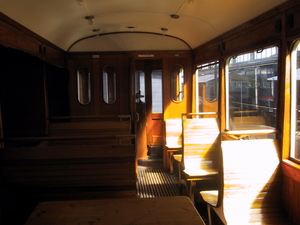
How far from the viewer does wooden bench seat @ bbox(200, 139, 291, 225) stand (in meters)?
2.68

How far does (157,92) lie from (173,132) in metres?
1.83

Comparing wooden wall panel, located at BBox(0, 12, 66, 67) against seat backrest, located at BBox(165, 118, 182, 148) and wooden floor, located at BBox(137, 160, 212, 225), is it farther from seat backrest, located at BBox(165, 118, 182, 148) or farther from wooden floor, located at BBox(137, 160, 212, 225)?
wooden floor, located at BBox(137, 160, 212, 225)

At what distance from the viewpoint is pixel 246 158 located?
2764 millimetres

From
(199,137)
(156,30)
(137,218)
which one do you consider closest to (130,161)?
(137,218)

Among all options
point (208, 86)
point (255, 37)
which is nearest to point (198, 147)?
point (255, 37)

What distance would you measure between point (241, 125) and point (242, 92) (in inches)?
20.5

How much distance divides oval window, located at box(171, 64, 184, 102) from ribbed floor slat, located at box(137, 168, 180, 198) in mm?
1683

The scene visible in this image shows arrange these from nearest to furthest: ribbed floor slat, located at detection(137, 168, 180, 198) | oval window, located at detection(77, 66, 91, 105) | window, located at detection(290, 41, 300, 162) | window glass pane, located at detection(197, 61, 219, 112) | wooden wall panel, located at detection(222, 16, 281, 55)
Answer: window, located at detection(290, 41, 300, 162) → wooden wall panel, located at detection(222, 16, 281, 55) → ribbed floor slat, located at detection(137, 168, 180, 198) → window glass pane, located at detection(197, 61, 219, 112) → oval window, located at detection(77, 66, 91, 105)

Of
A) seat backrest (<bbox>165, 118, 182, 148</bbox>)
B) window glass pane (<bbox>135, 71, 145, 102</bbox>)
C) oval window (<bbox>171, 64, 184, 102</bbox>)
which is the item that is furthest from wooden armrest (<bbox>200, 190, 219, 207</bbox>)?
window glass pane (<bbox>135, 71, 145, 102</bbox>)

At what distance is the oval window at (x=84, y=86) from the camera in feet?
20.0

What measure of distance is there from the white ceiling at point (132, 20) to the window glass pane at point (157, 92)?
3.10 ft

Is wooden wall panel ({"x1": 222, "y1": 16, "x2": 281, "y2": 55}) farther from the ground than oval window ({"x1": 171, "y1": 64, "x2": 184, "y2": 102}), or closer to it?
farther from the ground

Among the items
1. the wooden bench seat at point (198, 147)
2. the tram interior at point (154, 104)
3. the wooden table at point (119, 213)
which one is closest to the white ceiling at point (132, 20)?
the tram interior at point (154, 104)

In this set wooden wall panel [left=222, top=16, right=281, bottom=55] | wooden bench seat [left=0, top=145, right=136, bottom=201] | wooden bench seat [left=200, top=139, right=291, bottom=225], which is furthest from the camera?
wooden wall panel [left=222, top=16, right=281, bottom=55]
